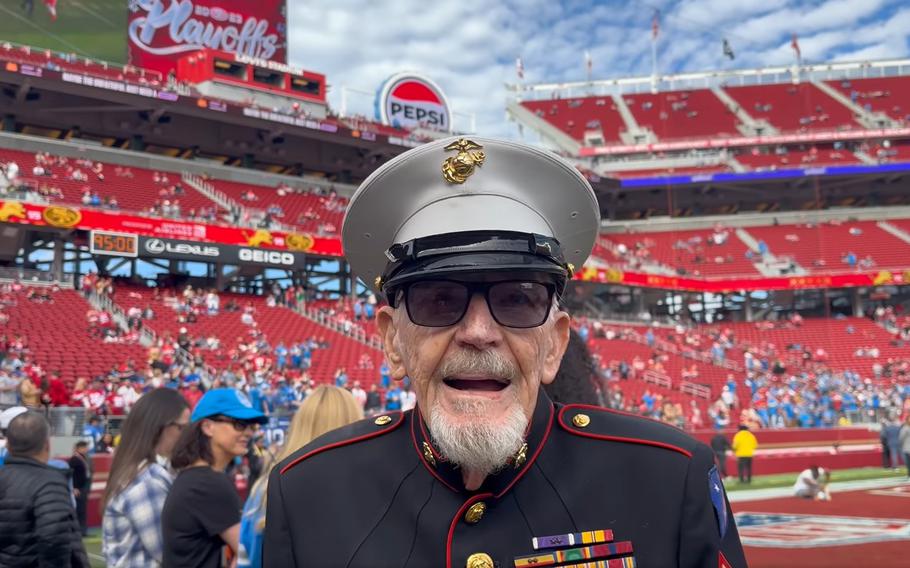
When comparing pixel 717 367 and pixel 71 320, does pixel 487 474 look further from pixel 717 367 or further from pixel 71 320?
pixel 717 367

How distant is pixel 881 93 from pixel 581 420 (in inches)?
2466

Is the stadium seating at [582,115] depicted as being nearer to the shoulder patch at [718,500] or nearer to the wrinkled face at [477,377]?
the shoulder patch at [718,500]

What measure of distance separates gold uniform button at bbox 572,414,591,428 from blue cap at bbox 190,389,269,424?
7.91 feet

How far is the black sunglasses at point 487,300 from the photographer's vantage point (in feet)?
5.57

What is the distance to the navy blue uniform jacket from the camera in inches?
67.8

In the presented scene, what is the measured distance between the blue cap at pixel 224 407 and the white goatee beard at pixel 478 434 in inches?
96.9

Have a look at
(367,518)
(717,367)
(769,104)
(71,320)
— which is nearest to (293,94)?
(71,320)

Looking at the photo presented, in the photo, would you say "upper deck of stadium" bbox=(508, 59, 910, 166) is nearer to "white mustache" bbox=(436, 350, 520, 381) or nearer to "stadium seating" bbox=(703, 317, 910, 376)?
"stadium seating" bbox=(703, 317, 910, 376)

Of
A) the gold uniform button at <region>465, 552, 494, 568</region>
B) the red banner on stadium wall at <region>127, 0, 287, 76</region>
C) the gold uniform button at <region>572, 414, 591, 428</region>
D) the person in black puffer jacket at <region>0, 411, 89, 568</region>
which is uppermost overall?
the red banner on stadium wall at <region>127, 0, 287, 76</region>

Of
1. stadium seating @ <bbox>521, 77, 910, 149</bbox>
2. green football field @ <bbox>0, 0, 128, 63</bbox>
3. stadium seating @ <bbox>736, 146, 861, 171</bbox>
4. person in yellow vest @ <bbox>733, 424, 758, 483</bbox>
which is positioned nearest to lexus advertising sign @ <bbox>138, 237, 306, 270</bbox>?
green football field @ <bbox>0, 0, 128, 63</bbox>

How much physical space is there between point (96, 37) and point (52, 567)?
36530 millimetres

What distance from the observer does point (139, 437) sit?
13.2ft

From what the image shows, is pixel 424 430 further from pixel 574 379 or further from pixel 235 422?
pixel 235 422

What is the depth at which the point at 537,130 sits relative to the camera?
189 feet
